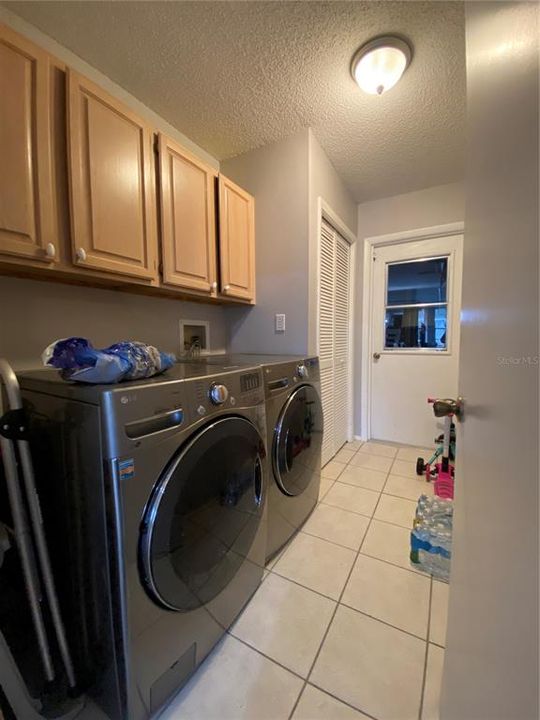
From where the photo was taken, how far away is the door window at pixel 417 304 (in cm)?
262

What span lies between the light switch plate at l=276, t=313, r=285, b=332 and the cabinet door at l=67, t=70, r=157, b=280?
0.90 meters

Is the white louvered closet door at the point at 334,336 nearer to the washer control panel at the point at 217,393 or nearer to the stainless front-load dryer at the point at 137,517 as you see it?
the washer control panel at the point at 217,393

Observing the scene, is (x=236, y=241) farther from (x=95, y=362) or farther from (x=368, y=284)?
(x=368, y=284)

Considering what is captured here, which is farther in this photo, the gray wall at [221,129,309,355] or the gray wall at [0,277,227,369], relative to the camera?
the gray wall at [221,129,309,355]

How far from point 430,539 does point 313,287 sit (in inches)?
61.3

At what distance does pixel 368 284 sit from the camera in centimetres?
284

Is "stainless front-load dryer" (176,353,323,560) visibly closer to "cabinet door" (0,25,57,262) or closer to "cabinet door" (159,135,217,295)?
"cabinet door" (159,135,217,295)

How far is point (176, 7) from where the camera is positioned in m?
1.13

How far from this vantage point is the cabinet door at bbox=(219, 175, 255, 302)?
1707mm

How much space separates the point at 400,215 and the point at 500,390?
9.04 feet

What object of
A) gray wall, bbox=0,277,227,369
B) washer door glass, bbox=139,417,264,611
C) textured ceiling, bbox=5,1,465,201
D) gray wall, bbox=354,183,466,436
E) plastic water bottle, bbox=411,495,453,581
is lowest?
plastic water bottle, bbox=411,495,453,581

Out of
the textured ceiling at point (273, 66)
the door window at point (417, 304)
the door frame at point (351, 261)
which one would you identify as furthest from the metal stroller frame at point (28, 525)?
the door window at point (417, 304)

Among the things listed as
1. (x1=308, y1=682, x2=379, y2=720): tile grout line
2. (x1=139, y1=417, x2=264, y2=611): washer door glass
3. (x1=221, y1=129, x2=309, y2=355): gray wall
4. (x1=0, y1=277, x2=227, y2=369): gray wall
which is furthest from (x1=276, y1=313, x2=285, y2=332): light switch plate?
(x1=308, y1=682, x2=379, y2=720): tile grout line

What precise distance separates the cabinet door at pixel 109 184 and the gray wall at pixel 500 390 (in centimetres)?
121
